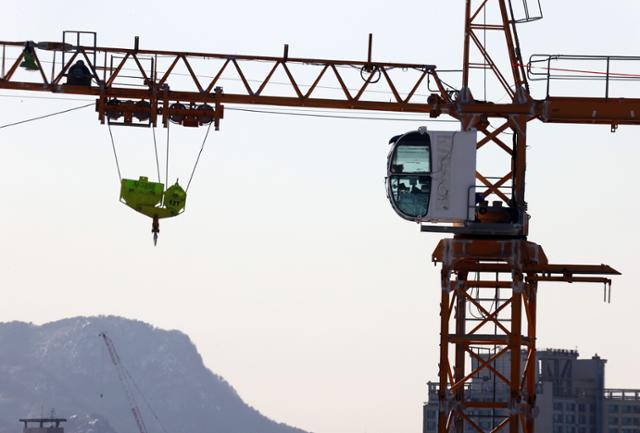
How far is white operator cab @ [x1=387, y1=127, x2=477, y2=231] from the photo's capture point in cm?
7488

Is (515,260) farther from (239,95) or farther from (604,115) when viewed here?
(239,95)

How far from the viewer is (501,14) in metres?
81.6

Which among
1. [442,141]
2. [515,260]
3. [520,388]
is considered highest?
[442,141]

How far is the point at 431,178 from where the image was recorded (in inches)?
2955

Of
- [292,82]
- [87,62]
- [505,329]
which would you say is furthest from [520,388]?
[87,62]

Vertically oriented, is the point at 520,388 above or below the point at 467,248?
below

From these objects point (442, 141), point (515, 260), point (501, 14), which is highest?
point (501, 14)

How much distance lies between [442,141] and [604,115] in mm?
7905

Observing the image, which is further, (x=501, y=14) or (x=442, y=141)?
(x=501, y=14)

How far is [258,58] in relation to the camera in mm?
78500

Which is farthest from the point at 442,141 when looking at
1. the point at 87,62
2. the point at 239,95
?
the point at 87,62

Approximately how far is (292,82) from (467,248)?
1090cm

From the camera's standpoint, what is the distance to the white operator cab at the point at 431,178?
7488cm

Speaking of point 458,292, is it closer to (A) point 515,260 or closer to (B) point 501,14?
(A) point 515,260
